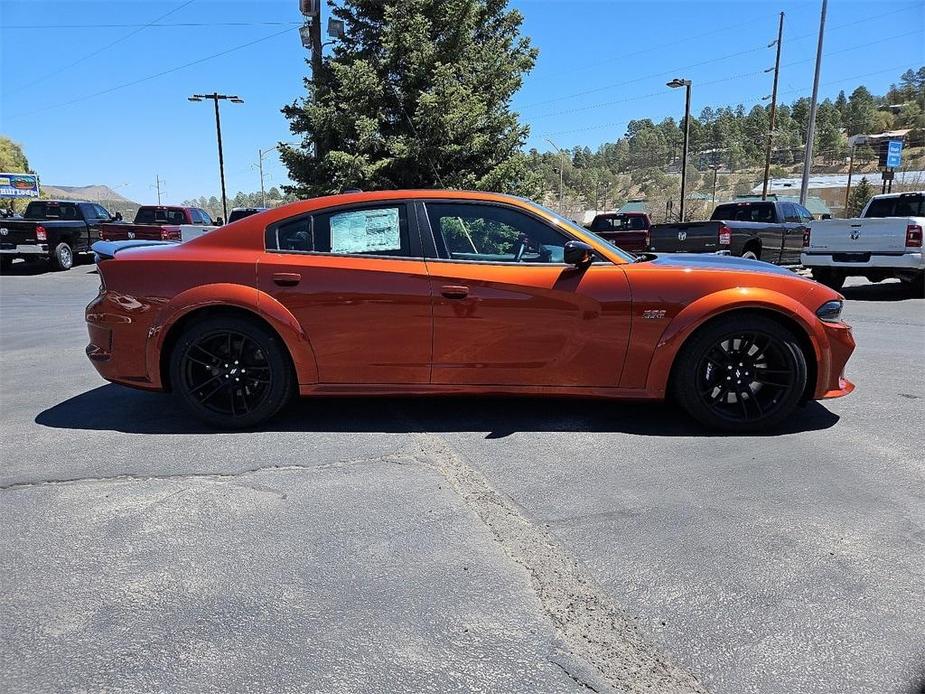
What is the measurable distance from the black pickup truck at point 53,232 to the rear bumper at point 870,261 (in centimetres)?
1788

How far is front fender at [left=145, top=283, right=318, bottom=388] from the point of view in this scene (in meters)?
4.09

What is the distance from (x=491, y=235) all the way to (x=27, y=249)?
17.0 meters

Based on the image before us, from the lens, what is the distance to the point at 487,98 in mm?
17750

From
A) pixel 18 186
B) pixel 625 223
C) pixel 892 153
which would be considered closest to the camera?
pixel 625 223

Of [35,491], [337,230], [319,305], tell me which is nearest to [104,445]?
[35,491]

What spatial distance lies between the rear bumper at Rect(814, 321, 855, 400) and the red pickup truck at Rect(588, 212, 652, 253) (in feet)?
46.0

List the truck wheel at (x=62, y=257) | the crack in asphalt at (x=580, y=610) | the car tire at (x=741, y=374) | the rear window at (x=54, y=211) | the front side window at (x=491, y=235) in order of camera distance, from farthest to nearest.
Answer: the rear window at (x=54, y=211) → the truck wheel at (x=62, y=257) → the front side window at (x=491, y=235) → the car tire at (x=741, y=374) → the crack in asphalt at (x=580, y=610)

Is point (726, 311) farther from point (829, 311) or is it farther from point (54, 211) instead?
point (54, 211)

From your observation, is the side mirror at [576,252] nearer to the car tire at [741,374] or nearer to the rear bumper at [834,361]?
the car tire at [741,374]

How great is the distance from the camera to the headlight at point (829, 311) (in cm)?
411

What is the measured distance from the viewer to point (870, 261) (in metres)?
11.3

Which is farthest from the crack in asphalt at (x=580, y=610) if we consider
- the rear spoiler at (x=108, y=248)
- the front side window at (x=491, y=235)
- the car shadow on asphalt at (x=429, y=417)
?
the rear spoiler at (x=108, y=248)

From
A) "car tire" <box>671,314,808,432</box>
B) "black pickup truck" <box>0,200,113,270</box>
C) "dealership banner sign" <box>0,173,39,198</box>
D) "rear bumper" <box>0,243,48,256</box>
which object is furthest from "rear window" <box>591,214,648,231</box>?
"dealership banner sign" <box>0,173,39,198</box>

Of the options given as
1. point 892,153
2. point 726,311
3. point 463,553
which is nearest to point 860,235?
point 726,311
